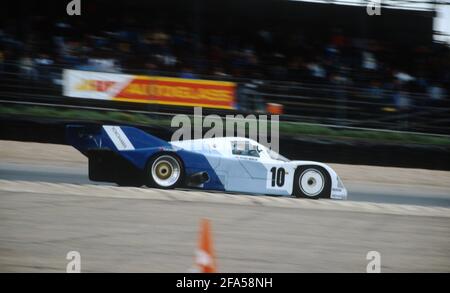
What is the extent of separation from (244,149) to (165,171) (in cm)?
→ 122

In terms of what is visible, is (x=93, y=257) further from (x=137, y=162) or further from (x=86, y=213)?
(x=137, y=162)

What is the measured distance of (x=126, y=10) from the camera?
54.6ft

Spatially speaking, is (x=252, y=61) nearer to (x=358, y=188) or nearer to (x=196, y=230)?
(x=358, y=188)

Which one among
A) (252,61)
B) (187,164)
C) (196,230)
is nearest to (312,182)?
(187,164)

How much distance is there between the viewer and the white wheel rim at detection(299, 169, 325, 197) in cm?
1043

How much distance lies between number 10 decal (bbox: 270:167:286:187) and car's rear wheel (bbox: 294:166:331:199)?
21 cm

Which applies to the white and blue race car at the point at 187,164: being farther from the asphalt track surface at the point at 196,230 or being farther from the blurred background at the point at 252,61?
the blurred background at the point at 252,61

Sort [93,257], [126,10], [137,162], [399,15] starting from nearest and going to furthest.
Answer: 1. [93,257]
2. [137,162]
3. [126,10]
4. [399,15]

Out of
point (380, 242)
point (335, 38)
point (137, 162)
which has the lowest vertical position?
point (380, 242)

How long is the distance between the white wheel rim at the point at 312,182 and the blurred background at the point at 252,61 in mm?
4195

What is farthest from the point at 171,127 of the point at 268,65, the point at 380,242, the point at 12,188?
the point at 380,242

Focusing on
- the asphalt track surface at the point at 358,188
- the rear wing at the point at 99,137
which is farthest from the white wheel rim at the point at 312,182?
the rear wing at the point at 99,137

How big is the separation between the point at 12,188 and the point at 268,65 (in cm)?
808

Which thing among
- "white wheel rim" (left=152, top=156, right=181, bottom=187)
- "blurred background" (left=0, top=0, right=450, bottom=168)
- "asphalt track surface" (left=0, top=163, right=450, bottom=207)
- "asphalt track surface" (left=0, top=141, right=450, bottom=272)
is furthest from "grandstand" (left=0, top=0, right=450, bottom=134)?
"white wheel rim" (left=152, top=156, right=181, bottom=187)
